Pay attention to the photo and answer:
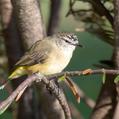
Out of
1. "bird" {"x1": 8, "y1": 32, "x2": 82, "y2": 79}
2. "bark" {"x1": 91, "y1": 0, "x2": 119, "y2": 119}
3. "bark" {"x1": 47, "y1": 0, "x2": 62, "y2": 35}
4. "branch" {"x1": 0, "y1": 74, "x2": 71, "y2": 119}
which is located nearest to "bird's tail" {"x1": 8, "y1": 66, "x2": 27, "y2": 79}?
"bird" {"x1": 8, "y1": 32, "x2": 82, "y2": 79}

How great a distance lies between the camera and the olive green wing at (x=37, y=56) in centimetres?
259

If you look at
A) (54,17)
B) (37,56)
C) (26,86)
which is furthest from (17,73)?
(26,86)

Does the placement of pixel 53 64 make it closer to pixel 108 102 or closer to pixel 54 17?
pixel 54 17

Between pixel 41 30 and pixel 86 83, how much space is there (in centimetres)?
487

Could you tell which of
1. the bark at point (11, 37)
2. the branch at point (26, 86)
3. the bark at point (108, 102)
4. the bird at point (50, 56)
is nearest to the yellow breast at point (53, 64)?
the bird at point (50, 56)

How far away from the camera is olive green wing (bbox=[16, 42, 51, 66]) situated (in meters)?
2.59

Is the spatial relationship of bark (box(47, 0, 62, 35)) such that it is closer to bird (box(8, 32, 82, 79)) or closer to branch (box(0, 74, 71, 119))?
bird (box(8, 32, 82, 79))

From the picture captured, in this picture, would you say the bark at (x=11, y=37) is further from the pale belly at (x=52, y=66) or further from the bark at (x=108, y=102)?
the bark at (x=108, y=102)

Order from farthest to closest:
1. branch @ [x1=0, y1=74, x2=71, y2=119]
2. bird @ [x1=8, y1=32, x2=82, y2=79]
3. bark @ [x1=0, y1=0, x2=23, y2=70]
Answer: bird @ [x1=8, y1=32, x2=82, y2=79], bark @ [x1=0, y1=0, x2=23, y2=70], branch @ [x1=0, y1=74, x2=71, y2=119]

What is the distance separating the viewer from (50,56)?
111 inches

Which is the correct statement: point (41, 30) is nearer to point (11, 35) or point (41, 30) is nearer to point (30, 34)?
point (30, 34)

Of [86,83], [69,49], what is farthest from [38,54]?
[86,83]

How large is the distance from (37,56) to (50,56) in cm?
9

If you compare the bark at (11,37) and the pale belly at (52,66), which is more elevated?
the bark at (11,37)
